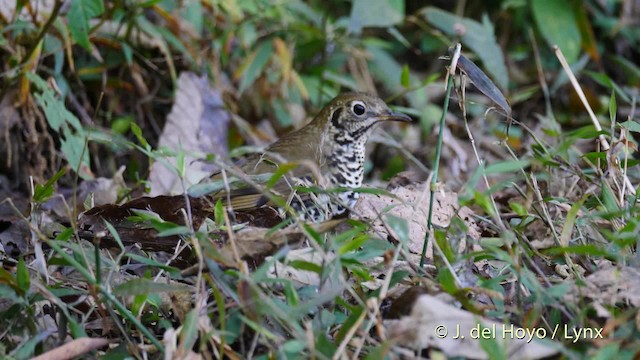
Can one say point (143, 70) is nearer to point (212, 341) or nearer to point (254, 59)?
point (254, 59)

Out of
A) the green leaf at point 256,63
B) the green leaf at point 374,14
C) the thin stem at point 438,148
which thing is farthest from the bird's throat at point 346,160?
the thin stem at point 438,148

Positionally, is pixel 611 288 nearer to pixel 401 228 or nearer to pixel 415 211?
pixel 401 228

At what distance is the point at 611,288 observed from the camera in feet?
8.35

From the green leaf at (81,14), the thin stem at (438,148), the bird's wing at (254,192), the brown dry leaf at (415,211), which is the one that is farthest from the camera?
the green leaf at (81,14)

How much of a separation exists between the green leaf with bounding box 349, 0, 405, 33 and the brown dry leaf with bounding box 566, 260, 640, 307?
9.87 feet

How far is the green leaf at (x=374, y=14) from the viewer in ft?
17.7

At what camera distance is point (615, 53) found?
708 cm

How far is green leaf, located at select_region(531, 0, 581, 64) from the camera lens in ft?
20.6

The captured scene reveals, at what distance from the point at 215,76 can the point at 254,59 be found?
0.25m

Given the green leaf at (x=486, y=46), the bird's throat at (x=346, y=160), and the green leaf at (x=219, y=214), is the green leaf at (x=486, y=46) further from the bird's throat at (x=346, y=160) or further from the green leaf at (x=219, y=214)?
the green leaf at (x=219, y=214)

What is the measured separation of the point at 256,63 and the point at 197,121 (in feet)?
1.89

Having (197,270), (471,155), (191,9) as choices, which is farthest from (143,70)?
(197,270)

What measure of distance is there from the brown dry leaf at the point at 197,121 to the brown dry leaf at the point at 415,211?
1181 mm

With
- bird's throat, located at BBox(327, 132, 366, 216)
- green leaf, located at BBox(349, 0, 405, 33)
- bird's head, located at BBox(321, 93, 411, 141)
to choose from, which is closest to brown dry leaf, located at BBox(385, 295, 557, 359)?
bird's throat, located at BBox(327, 132, 366, 216)
